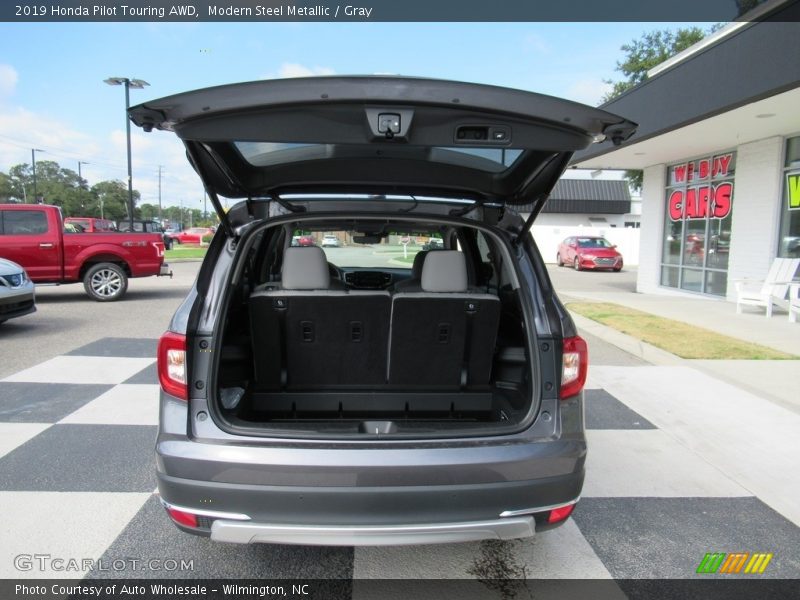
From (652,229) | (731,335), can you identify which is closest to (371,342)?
(731,335)

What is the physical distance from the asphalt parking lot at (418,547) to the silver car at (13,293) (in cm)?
185

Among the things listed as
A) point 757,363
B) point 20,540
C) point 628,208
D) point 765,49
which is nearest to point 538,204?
point 20,540

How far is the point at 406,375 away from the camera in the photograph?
3.07 m

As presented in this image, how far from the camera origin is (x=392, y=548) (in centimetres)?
268

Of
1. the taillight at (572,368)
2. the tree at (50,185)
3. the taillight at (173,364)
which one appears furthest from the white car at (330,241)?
the tree at (50,185)

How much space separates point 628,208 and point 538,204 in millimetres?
43415

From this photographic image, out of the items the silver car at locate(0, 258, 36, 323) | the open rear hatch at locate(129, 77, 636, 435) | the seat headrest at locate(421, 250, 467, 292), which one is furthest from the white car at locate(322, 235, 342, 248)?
the silver car at locate(0, 258, 36, 323)

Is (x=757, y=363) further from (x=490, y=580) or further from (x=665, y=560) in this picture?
(x=490, y=580)

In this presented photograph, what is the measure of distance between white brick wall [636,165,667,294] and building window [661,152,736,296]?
14 centimetres

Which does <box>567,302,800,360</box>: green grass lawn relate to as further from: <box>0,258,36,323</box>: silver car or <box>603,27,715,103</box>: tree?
<box>603,27,715,103</box>: tree

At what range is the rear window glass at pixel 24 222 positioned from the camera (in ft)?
33.0

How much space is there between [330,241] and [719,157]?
445 inches

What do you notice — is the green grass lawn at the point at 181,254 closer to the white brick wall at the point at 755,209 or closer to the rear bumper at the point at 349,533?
the white brick wall at the point at 755,209

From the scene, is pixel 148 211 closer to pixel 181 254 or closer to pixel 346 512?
pixel 181 254
